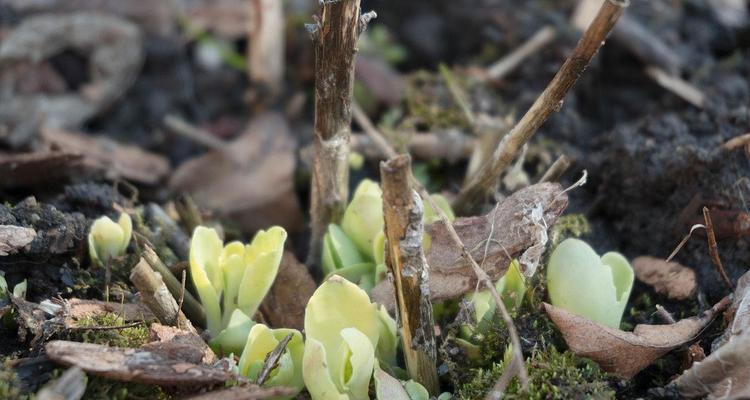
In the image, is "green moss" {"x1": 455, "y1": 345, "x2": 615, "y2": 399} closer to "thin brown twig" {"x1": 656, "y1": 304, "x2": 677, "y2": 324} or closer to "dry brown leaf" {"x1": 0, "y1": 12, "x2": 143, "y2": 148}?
"thin brown twig" {"x1": 656, "y1": 304, "x2": 677, "y2": 324}

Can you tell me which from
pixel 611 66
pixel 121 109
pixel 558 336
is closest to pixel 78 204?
pixel 121 109

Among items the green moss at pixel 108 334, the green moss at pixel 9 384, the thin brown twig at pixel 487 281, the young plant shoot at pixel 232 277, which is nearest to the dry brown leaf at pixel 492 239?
the thin brown twig at pixel 487 281

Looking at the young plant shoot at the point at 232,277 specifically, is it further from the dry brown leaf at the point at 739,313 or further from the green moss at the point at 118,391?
the dry brown leaf at the point at 739,313

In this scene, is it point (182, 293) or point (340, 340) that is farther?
point (182, 293)

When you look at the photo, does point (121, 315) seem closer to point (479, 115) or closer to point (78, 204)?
point (78, 204)

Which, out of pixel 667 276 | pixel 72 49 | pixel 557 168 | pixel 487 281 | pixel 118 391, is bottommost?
pixel 118 391

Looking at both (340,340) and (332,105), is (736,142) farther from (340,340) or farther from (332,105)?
(340,340)

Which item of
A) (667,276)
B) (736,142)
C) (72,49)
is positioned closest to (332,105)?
(667,276)
